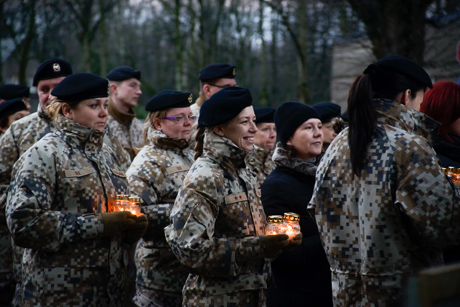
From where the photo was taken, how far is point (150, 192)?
4.99 meters

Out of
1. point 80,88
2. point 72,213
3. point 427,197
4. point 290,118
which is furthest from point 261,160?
point 427,197

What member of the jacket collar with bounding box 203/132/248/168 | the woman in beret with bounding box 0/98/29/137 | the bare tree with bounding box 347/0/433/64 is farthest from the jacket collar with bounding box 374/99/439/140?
the bare tree with bounding box 347/0/433/64

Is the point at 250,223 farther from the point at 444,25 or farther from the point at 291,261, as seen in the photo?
the point at 444,25

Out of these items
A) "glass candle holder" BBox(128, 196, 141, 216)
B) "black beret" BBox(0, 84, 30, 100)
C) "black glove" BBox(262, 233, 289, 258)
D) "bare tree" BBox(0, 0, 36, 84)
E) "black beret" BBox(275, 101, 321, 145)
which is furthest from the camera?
"bare tree" BBox(0, 0, 36, 84)

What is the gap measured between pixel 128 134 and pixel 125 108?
1.12ft

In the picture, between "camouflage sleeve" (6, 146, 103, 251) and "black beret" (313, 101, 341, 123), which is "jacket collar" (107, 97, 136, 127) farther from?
"camouflage sleeve" (6, 146, 103, 251)

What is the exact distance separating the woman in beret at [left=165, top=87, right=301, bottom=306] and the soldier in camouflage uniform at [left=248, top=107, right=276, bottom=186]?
6.90 feet

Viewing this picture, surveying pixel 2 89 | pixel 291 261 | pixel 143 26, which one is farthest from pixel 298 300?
pixel 143 26

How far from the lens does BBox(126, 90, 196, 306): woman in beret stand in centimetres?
494

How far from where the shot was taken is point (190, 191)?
3660 millimetres

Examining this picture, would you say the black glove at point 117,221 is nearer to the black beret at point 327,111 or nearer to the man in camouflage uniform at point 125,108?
the black beret at point 327,111

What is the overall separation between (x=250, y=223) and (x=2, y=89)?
234 inches

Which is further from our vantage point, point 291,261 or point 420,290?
point 291,261

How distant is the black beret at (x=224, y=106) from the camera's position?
12.8 ft
